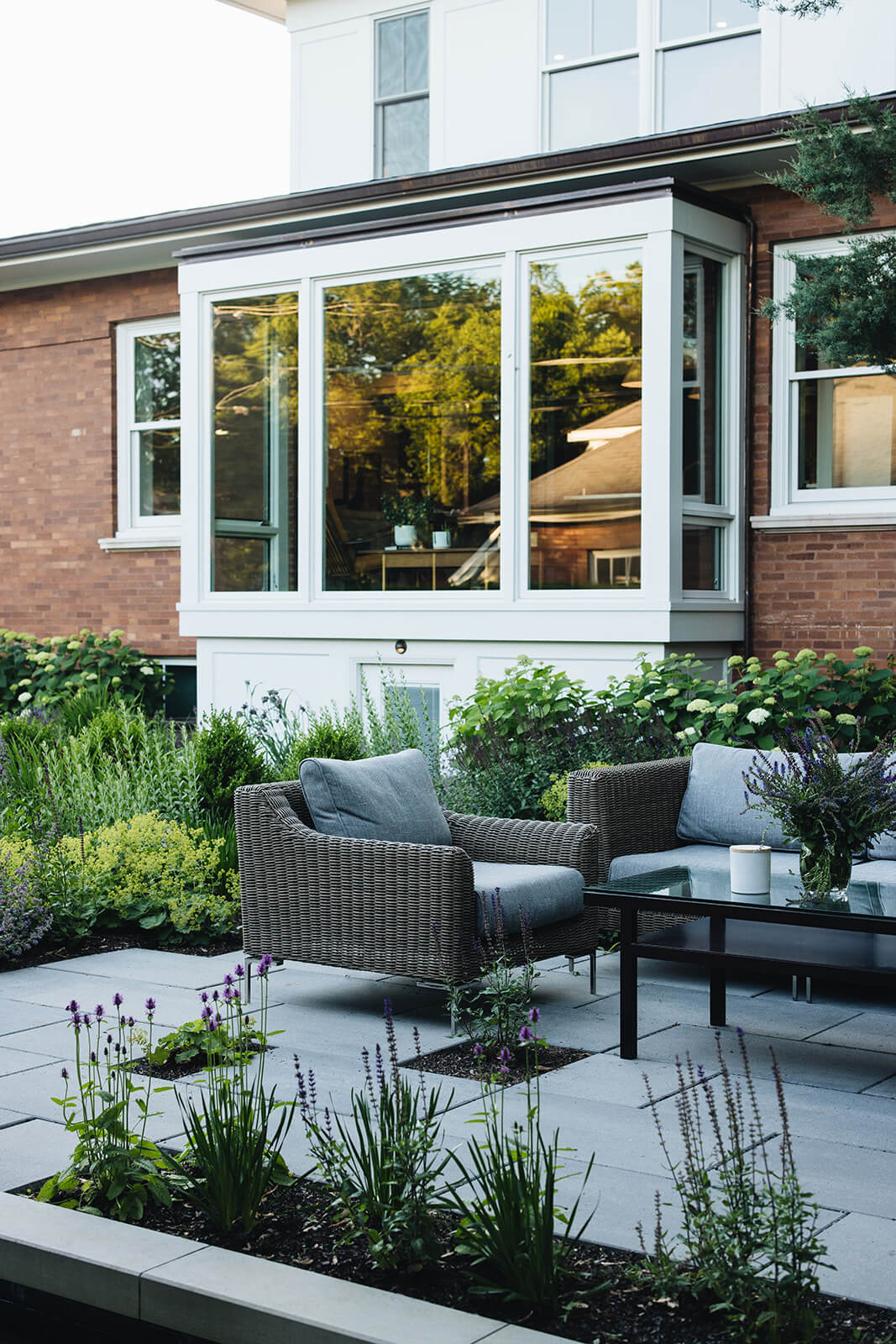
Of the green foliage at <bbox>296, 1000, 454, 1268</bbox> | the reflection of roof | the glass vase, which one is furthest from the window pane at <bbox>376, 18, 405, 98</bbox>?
the green foliage at <bbox>296, 1000, 454, 1268</bbox>

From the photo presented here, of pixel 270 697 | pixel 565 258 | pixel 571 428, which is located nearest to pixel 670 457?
pixel 571 428

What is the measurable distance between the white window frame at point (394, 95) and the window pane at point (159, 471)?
311 cm

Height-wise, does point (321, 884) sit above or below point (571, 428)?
below

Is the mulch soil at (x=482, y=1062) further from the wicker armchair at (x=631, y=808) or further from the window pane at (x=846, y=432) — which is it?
the window pane at (x=846, y=432)

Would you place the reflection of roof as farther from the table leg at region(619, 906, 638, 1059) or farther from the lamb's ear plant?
the lamb's ear plant

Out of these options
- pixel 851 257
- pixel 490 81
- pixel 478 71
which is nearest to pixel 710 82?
pixel 490 81

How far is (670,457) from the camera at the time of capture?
9.77 meters

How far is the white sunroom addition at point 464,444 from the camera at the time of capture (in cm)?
996

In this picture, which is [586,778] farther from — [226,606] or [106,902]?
[226,606]

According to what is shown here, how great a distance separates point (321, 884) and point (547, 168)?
21.6 feet

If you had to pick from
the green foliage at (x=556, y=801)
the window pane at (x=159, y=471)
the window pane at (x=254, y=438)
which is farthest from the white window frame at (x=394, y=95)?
the green foliage at (x=556, y=801)

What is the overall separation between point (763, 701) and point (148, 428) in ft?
24.2

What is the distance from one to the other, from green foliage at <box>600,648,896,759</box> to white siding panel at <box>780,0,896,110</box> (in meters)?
4.48

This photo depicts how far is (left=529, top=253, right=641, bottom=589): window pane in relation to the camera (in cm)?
999
